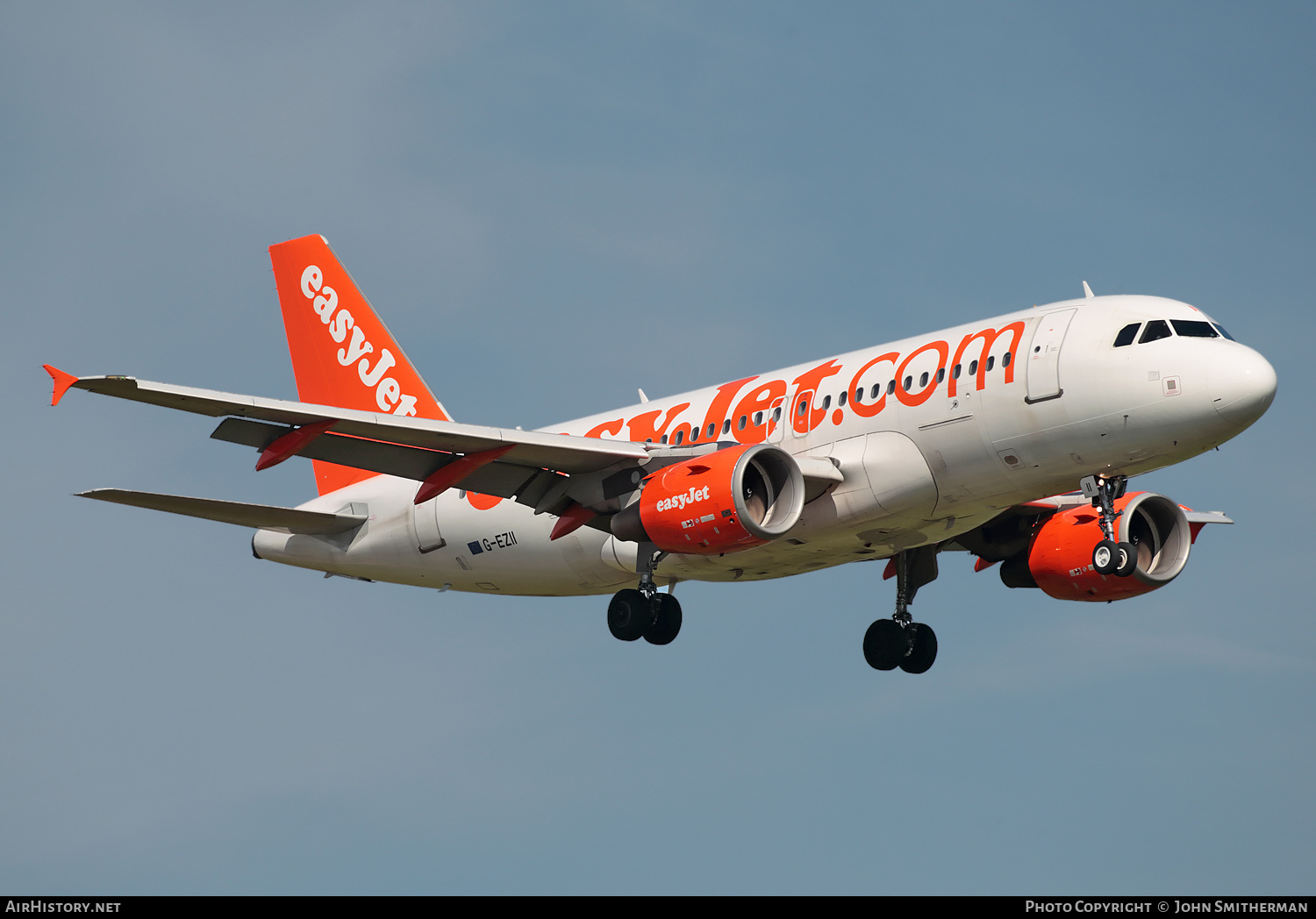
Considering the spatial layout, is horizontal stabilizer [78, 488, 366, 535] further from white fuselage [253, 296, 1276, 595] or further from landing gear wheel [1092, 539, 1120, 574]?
landing gear wheel [1092, 539, 1120, 574]

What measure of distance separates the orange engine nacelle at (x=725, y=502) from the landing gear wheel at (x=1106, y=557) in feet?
17.3

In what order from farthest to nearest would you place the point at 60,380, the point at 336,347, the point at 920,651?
the point at 336,347
the point at 920,651
the point at 60,380

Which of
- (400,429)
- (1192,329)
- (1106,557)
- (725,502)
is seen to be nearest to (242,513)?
(400,429)

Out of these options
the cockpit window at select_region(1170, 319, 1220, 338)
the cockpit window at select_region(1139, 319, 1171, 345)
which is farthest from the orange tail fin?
the cockpit window at select_region(1170, 319, 1220, 338)

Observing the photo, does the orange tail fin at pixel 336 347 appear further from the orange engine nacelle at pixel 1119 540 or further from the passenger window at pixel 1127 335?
the passenger window at pixel 1127 335

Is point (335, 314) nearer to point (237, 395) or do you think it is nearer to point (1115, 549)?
point (237, 395)

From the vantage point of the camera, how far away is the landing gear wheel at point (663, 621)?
32719 mm

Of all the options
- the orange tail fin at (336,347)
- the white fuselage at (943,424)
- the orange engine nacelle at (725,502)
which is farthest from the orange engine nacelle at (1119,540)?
the orange tail fin at (336,347)

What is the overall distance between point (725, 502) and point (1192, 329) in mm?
8501

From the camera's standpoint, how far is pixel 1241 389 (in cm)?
2745

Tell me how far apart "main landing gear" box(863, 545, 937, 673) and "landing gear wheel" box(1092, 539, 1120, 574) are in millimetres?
7024

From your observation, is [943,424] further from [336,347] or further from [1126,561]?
[336,347]
